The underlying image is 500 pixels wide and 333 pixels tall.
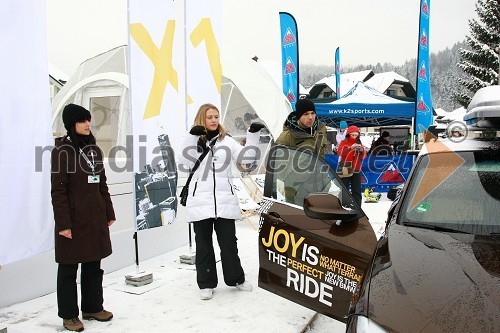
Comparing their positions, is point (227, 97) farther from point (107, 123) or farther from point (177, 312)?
point (177, 312)

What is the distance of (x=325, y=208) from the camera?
104 inches

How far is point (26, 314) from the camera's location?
3971 millimetres

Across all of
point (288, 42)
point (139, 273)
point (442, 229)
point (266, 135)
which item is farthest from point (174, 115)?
point (288, 42)

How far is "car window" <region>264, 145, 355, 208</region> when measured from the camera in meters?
3.13

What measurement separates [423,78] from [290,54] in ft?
15.7

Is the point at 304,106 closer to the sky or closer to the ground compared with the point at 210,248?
closer to the sky

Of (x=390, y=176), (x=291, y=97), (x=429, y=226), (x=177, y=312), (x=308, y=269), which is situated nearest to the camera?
(x=429, y=226)

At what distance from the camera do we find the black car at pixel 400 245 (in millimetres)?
1719

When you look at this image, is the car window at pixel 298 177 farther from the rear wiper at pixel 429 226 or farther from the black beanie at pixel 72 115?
the black beanie at pixel 72 115

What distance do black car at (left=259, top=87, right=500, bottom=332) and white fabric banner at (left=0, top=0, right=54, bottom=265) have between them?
6.24 ft

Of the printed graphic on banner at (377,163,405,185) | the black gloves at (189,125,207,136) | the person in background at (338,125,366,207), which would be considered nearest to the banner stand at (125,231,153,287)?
the black gloves at (189,125,207,136)

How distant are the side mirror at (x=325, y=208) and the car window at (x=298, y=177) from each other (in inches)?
16.5

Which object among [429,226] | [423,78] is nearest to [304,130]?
[429,226]

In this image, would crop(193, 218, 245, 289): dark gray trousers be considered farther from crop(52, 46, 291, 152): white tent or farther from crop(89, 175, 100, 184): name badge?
crop(52, 46, 291, 152): white tent
